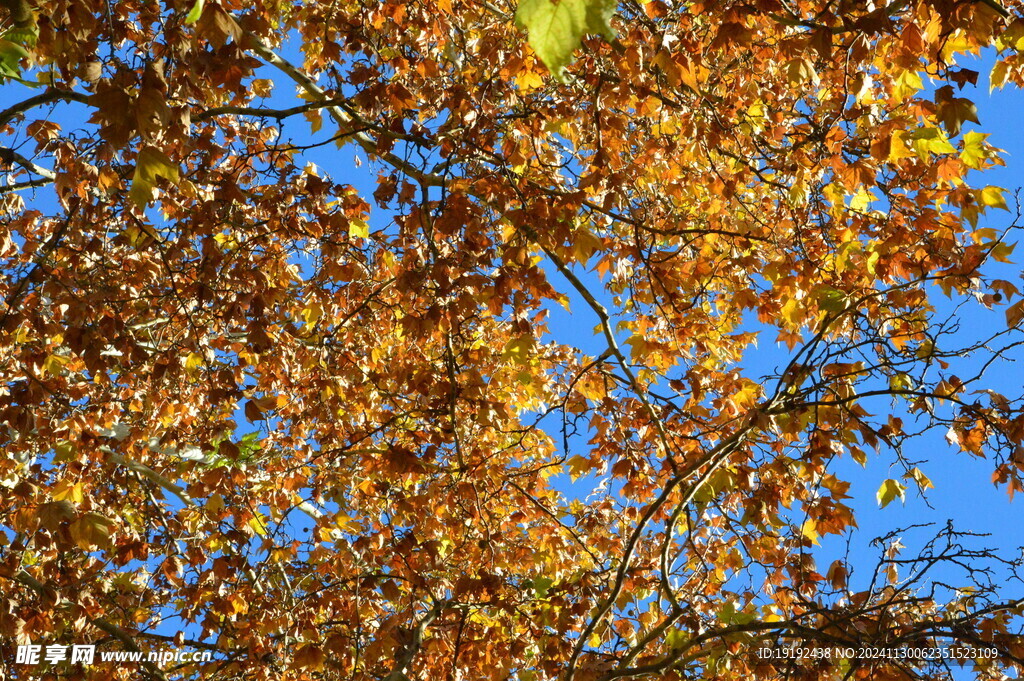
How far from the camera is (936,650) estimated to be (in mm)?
3504

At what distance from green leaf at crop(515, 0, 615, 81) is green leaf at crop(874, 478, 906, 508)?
151 inches

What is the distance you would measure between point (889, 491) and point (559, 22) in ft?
12.8

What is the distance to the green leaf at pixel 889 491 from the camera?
400 cm

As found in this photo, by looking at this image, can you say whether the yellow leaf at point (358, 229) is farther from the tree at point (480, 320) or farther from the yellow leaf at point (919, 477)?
the yellow leaf at point (919, 477)

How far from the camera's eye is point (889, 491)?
13.3 ft

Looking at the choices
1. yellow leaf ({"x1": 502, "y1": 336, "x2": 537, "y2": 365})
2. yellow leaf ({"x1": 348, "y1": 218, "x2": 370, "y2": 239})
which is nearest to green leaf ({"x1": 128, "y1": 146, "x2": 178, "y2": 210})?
yellow leaf ({"x1": 502, "y1": 336, "x2": 537, "y2": 365})

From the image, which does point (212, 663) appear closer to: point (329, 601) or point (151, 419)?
point (329, 601)

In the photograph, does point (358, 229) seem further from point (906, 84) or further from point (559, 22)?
point (559, 22)

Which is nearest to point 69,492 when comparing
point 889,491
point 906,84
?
point 889,491

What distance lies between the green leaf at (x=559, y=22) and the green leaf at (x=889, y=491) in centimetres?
383

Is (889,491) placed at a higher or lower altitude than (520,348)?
lower

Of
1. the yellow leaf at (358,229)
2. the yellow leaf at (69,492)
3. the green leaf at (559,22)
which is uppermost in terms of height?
the yellow leaf at (358,229)

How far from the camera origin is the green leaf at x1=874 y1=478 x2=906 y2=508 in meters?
4.00

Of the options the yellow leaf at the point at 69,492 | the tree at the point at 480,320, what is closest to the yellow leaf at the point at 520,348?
the tree at the point at 480,320
